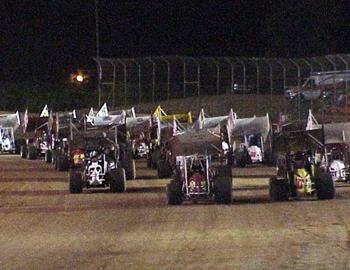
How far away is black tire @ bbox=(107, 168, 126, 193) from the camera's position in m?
34.1

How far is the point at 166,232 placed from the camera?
23422 millimetres

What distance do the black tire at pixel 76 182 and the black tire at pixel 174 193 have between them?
16.2ft

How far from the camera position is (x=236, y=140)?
4747 cm

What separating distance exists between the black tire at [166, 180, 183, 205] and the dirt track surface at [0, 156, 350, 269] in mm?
351

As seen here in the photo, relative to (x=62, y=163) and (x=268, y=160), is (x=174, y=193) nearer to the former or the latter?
(x=62, y=163)

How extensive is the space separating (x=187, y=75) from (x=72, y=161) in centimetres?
2636

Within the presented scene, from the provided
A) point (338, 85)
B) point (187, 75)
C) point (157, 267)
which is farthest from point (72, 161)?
point (187, 75)

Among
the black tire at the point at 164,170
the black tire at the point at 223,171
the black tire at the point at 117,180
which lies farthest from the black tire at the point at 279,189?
the black tire at the point at 164,170

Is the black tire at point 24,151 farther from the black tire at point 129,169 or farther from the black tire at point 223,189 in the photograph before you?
the black tire at point 223,189

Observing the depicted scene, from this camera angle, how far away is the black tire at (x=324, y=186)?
29766 mm

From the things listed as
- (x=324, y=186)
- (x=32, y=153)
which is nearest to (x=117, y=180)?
(x=324, y=186)

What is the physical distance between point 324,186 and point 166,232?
7.42 meters

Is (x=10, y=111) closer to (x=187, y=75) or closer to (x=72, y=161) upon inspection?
(x=187, y=75)

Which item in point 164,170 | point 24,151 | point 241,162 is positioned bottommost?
point 164,170
